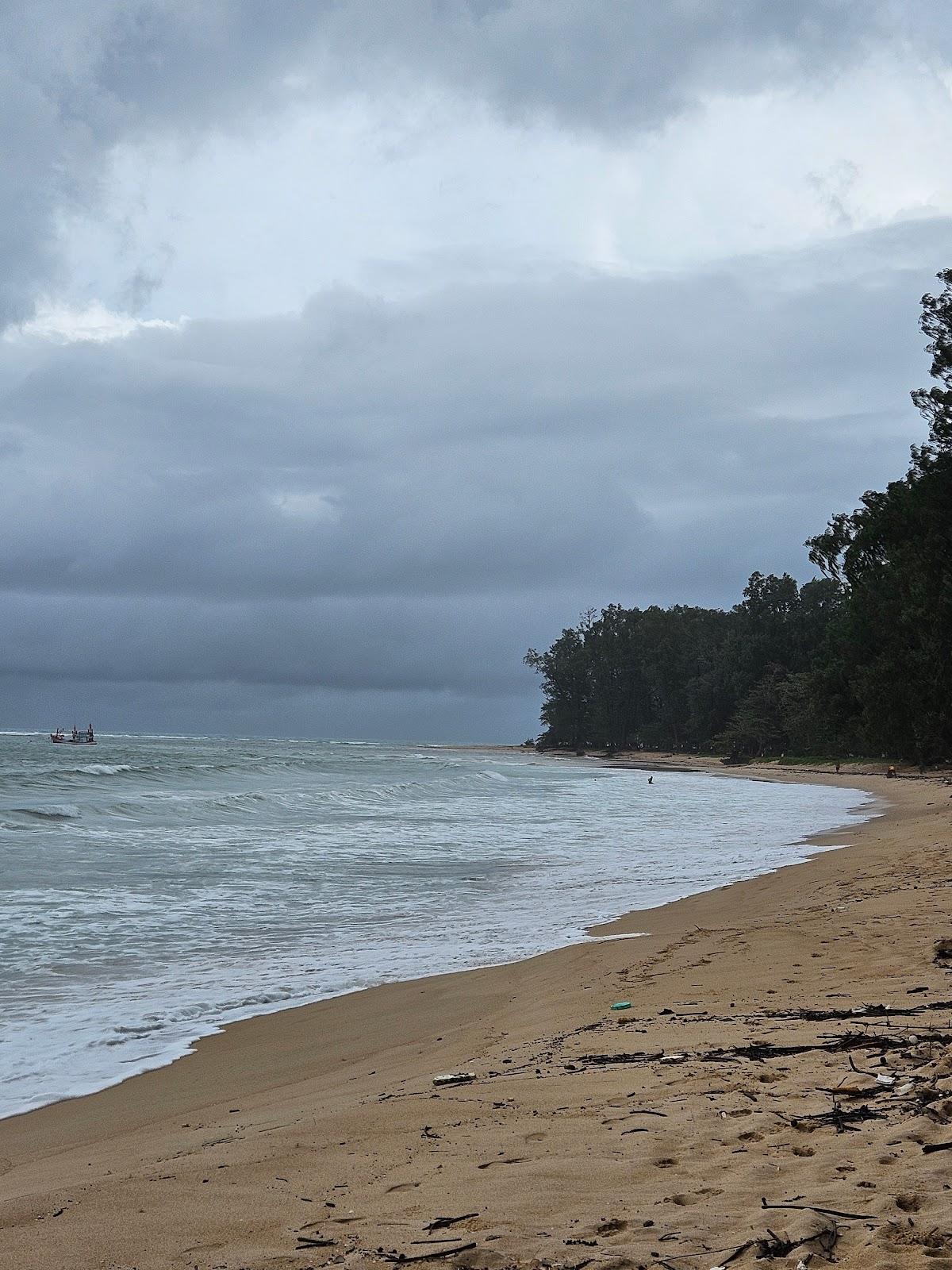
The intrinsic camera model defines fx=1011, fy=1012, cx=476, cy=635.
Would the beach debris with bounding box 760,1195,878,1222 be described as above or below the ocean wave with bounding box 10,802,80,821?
above

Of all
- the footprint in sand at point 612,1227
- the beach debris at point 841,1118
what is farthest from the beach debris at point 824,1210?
the beach debris at point 841,1118

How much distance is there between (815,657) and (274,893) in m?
61.8

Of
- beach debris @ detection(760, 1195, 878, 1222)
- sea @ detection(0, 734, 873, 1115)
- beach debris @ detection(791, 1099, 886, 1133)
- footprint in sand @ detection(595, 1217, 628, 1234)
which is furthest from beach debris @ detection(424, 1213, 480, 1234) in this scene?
sea @ detection(0, 734, 873, 1115)

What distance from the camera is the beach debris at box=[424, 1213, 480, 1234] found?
3.11 meters

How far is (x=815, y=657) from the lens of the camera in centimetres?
6950

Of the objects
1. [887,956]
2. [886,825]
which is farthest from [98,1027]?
[886,825]

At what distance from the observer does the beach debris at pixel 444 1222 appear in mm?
3111

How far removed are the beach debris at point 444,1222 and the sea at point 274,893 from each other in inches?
137

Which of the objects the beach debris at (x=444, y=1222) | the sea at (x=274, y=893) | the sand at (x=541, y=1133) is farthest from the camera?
the sea at (x=274, y=893)

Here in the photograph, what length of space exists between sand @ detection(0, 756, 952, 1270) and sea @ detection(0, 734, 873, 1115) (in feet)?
2.72

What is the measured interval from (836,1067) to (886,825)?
19.9 meters

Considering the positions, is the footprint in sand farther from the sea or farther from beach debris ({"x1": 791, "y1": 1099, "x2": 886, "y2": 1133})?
the sea

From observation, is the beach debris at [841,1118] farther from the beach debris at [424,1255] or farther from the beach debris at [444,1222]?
the beach debris at [424,1255]

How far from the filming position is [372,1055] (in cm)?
629
